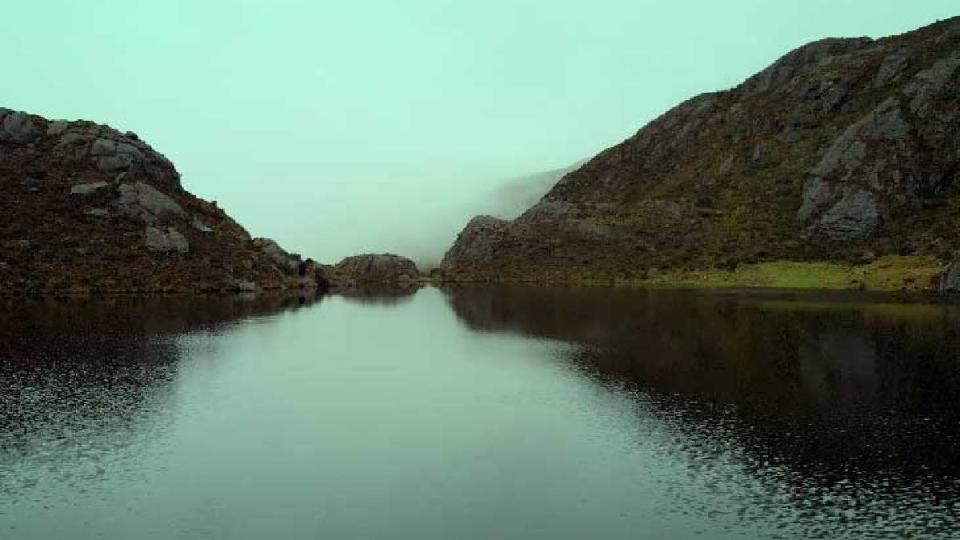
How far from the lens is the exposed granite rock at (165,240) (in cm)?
15975

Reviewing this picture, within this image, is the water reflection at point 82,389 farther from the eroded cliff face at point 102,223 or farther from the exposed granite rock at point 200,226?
the exposed granite rock at point 200,226

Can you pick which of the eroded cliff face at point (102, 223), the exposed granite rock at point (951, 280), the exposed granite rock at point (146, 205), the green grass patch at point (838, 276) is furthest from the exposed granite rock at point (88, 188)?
the exposed granite rock at point (951, 280)

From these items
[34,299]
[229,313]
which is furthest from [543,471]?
[34,299]

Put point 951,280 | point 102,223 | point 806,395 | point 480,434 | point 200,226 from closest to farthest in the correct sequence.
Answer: point 480,434, point 806,395, point 951,280, point 102,223, point 200,226

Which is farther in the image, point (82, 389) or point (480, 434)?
point (82, 389)

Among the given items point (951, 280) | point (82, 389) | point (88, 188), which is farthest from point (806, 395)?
point (88, 188)

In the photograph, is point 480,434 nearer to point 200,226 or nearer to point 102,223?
point 102,223

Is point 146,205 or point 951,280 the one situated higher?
point 146,205

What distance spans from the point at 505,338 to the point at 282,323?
34671mm

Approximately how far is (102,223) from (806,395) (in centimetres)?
14403

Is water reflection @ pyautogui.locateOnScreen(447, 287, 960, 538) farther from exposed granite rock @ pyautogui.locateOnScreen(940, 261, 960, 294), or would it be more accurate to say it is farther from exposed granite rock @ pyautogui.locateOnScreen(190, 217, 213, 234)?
exposed granite rock @ pyautogui.locateOnScreen(190, 217, 213, 234)

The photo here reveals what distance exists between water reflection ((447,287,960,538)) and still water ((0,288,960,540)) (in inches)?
9.2

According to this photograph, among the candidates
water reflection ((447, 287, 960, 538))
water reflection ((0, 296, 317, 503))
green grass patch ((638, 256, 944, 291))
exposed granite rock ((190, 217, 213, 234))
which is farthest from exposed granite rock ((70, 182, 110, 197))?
green grass patch ((638, 256, 944, 291))

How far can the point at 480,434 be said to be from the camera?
46281mm
